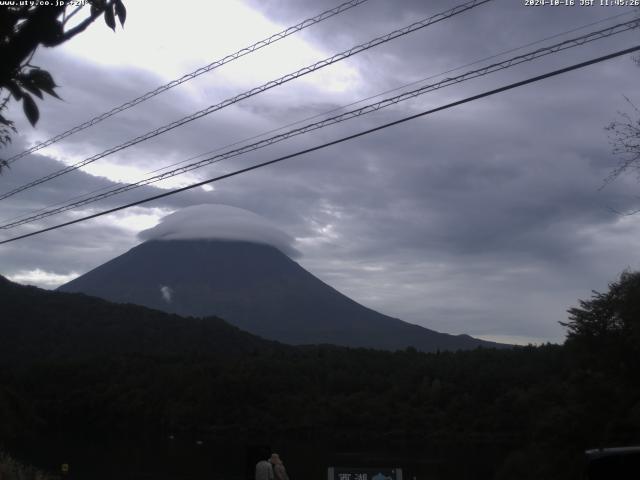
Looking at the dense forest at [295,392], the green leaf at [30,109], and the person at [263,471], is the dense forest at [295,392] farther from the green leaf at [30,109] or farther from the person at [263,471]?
the green leaf at [30,109]

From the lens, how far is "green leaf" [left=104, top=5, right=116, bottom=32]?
12.6 feet

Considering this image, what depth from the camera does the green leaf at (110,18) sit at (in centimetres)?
385

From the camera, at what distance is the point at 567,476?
2592 cm

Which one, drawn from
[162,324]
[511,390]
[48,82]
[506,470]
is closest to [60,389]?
[162,324]

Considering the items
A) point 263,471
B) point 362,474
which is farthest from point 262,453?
point 362,474

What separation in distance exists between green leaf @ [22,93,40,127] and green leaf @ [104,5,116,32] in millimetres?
589

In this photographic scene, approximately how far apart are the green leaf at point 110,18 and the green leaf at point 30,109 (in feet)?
1.93

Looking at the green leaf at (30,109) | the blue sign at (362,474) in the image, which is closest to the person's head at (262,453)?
the blue sign at (362,474)

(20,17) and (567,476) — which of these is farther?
(567,476)

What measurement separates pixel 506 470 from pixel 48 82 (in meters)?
34.7

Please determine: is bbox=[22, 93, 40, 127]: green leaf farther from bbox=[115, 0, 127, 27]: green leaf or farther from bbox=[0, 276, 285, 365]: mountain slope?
bbox=[0, 276, 285, 365]: mountain slope

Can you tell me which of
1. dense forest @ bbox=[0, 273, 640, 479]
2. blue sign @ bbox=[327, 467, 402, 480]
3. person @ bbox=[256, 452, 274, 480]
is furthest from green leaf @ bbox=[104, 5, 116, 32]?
dense forest @ bbox=[0, 273, 640, 479]

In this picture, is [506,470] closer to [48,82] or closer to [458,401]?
[48,82]

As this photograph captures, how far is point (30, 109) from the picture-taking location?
12.6 ft
